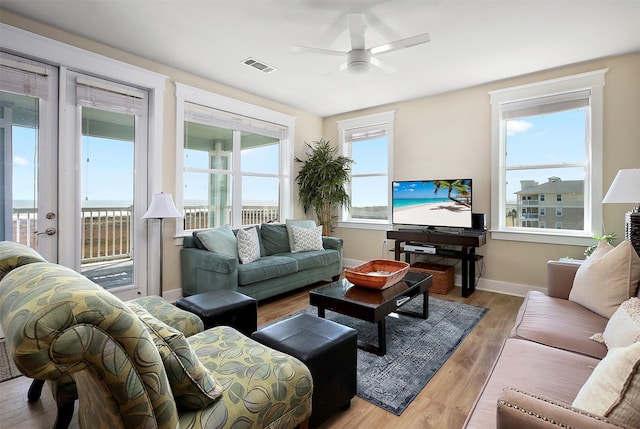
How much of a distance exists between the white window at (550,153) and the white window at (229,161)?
9.91 ft

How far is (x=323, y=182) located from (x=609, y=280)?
361 cm

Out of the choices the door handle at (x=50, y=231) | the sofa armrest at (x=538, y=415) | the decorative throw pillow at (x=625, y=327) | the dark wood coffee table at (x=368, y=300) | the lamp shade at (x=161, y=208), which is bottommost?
the dark wood coffee table at (x=368, y=300)

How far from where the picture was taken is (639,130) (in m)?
3.18

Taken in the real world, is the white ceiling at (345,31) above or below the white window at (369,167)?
above

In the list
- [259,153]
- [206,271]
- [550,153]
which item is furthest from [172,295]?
[550,153]

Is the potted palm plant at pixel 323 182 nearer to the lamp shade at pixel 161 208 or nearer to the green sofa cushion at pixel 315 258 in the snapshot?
the green sofa cushion at pixel 315 258

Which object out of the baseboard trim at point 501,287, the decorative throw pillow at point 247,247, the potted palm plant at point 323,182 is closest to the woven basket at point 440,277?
the baseboard trim at point 501,287

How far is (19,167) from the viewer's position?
274 cm

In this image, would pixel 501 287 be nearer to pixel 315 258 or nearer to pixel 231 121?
pixel 315 258

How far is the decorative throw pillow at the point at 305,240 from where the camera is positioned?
4293 mm

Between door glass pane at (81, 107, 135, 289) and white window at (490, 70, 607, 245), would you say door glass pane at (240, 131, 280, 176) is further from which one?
white window at (490, 70, 607, 245)

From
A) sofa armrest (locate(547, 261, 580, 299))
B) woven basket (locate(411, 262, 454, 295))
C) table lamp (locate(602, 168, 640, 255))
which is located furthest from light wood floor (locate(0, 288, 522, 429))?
table lamp (locate(602, 168, 640, 255))

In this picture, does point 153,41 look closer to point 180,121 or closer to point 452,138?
point 180,121

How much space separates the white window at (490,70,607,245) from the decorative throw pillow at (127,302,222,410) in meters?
3.97
